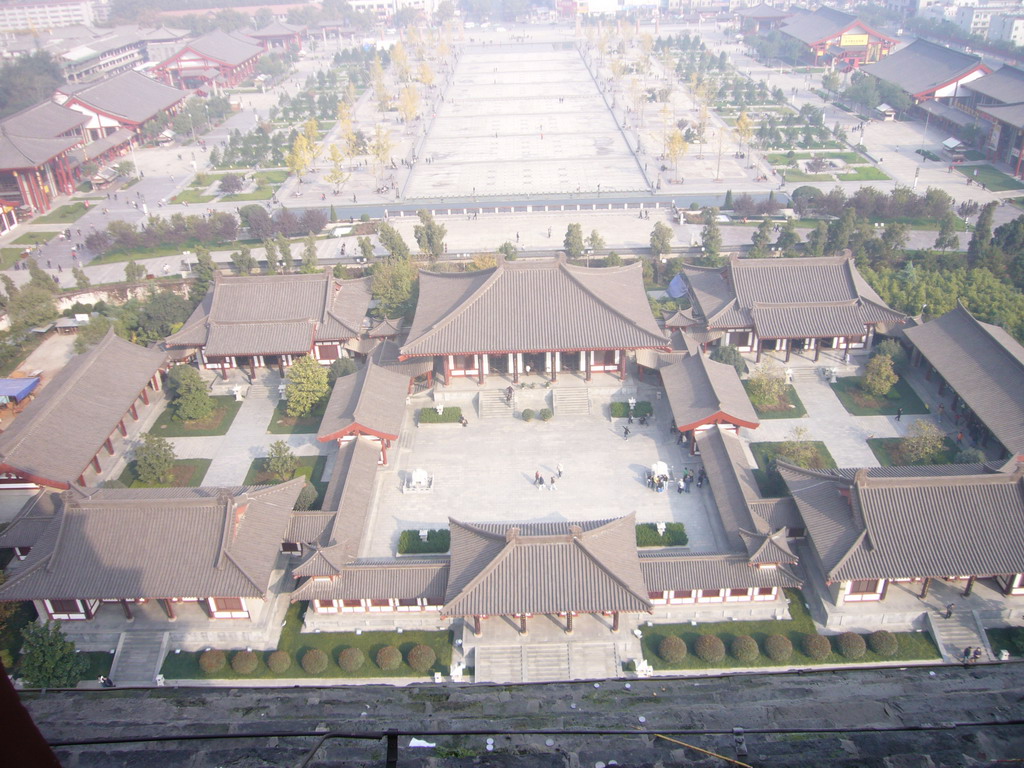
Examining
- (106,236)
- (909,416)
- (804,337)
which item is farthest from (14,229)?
(909,416)

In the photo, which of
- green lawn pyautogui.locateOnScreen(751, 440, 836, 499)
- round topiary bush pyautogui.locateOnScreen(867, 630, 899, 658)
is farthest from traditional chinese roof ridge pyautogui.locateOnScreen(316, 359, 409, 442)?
round topiary bush pyautogui.locateOnScreen(867, 630, 899, 658)

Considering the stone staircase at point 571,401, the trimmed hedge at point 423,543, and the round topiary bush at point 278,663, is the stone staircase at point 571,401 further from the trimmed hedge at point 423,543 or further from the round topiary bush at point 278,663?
the round topiary bush at point 278,663

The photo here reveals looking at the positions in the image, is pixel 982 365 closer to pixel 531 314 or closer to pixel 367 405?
pixel 531 314

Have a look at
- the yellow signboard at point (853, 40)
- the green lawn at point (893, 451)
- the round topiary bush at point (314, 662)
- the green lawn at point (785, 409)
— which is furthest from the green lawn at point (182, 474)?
the yellow signboard at point (853, 40)

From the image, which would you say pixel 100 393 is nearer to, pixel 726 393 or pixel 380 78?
pixel 726 393

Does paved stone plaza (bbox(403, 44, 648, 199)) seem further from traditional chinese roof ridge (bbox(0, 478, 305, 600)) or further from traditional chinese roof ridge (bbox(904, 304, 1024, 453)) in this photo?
traditional chinese roof ridge (bbox(0, 478, 305, 600))

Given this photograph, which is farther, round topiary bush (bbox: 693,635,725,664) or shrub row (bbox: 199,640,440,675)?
shrub row (bbox: 199,640,440,675)
